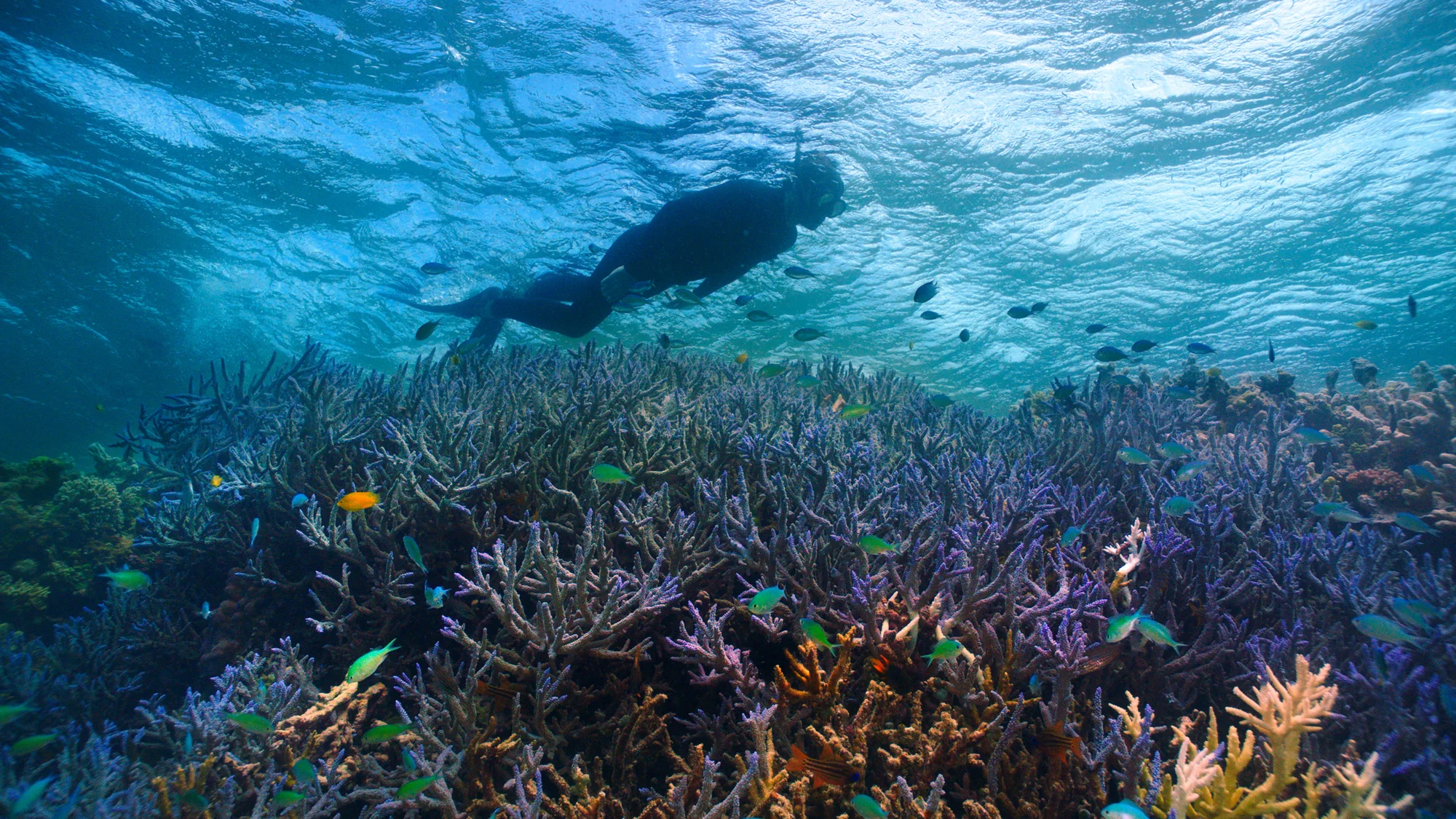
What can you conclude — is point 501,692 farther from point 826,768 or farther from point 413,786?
point 826,768

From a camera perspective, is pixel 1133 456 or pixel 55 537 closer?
pixel 1133 456

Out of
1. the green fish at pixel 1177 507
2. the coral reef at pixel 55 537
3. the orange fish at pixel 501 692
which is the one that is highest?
the green fish at pixel 1177 507

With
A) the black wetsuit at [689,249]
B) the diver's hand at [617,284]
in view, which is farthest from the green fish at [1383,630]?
the diver's hand at [617,284]

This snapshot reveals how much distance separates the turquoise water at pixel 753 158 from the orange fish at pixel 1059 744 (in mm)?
11267

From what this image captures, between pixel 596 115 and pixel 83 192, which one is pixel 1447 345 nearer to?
pixel 596 115

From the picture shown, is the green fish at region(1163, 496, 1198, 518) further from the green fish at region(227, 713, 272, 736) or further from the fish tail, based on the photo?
the green fish at region(227, 713, 272, 736)

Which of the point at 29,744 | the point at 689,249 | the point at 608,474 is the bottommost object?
the point at 29,744

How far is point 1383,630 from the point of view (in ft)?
7.45

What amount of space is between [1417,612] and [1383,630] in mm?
363

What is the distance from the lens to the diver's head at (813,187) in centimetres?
727

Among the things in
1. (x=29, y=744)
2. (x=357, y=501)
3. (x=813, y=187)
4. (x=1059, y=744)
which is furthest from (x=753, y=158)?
(x=29, y=744)

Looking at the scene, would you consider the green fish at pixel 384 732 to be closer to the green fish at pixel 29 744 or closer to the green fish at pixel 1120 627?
the green fish at pixel 29 744

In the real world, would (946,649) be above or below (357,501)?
below

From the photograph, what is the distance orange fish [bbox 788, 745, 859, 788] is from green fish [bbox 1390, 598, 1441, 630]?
2.90 meters
